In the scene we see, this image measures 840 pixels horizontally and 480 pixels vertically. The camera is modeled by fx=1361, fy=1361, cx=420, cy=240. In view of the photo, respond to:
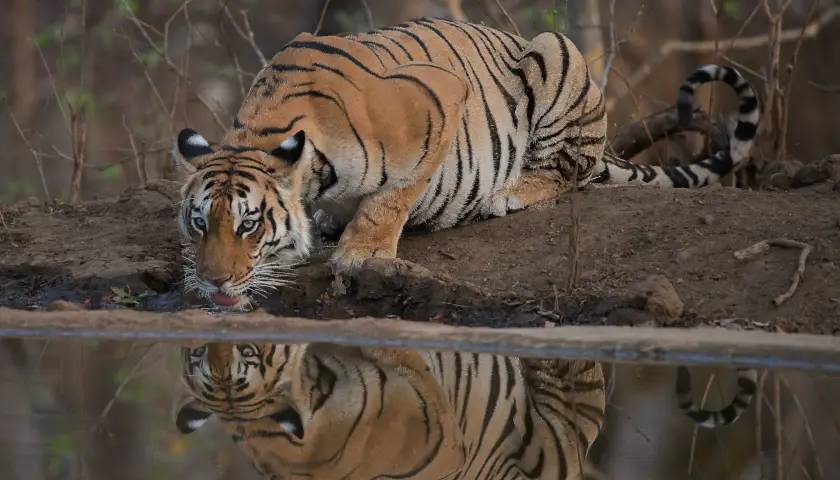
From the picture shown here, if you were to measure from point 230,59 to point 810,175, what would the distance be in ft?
29.8

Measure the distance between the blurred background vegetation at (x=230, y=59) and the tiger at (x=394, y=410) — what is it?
4.35 m

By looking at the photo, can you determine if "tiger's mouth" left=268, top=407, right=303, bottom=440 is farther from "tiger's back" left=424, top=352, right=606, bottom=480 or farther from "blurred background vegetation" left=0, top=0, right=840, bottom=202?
"blurred background vegetation" left=0, top=0, right=840, bottom=202

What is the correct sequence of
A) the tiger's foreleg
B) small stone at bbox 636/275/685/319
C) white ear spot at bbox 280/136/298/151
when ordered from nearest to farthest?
1. small stone at bbox 636/275/685/319
2. white ear spot at bbox 280/136/298/151
3. the tiger's foreleg

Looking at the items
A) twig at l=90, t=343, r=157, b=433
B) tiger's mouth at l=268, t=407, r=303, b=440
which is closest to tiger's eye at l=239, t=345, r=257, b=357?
twig at l=90, t=343, r=157, b=433

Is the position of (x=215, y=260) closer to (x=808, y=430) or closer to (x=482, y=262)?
(x=482, y=262)

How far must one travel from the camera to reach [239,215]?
6539 mm

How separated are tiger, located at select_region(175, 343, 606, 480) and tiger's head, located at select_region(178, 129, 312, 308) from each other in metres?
0.66

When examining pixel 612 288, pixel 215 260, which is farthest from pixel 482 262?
pixel 215 260

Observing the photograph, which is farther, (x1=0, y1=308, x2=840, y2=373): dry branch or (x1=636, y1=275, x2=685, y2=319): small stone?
(x1=636, y1=275, x2=685, y2=319): small stone

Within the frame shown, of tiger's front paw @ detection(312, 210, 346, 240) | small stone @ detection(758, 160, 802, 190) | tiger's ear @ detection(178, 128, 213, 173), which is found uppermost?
tiger's ear @ detection(178, 128, 213, 173)

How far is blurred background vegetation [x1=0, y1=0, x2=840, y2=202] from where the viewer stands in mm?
10227

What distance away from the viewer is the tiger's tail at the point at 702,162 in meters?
8.95

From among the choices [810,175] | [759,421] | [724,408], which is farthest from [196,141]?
[810,175]

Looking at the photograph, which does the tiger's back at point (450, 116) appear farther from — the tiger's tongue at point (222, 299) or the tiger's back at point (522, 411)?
the tiger's back at point (522, 411)
